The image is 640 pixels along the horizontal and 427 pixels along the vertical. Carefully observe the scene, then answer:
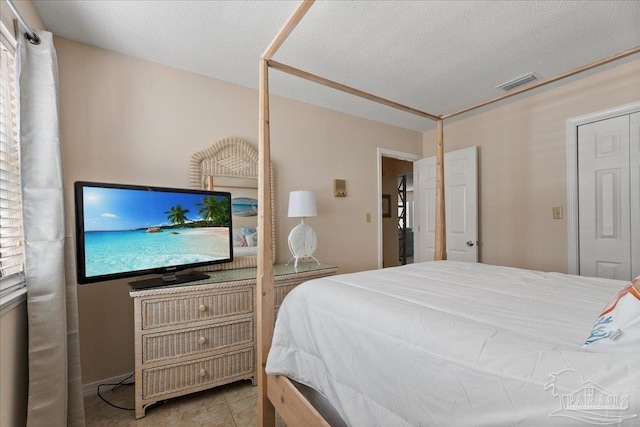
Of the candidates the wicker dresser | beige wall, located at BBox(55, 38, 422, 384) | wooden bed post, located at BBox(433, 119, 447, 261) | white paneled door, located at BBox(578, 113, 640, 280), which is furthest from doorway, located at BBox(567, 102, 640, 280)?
the wicker dresser

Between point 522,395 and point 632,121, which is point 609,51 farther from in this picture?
point 522,395

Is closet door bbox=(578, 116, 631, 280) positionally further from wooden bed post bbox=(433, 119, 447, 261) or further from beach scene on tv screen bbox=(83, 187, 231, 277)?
beach scene on tv screen bbox=(83, 187, 231, 277)

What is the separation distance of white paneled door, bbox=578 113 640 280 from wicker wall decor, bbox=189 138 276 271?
274 cm

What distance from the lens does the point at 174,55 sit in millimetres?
2109

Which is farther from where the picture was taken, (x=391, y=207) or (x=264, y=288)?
(x=391, y=207)

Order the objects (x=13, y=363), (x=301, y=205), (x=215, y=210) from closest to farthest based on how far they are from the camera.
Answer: (x=13, y=363), (x=215, y=210), (x=301, y=205)

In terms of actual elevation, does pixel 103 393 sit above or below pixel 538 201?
below

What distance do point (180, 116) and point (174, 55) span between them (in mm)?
431

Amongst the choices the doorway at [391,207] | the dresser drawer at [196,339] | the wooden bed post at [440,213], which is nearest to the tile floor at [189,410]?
the dresser drawer at [196,339]

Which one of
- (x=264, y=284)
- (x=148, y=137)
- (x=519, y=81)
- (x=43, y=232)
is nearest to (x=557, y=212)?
(x=519, y=81)

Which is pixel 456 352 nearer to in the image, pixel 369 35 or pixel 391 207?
pixel 369 35

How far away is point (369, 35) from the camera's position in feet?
6.23

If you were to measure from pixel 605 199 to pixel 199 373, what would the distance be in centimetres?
341

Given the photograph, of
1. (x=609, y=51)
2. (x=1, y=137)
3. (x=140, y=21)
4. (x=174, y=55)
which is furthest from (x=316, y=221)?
(x=609, y=51)
